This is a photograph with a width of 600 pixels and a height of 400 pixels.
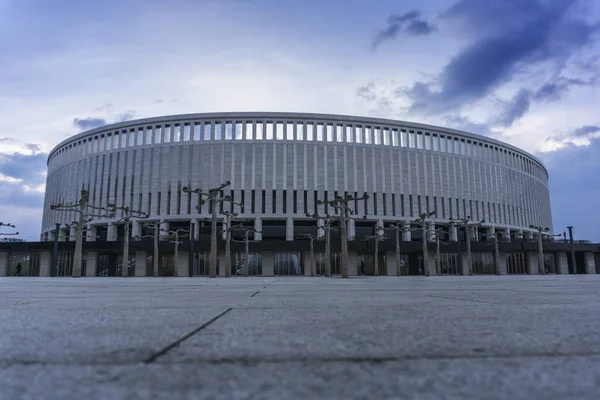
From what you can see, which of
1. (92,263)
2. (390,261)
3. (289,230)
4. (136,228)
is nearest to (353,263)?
(390,261)

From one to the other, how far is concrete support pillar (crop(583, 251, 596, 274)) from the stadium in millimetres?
525

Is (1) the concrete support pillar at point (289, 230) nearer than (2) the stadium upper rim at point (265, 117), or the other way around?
(1) the concrete support pillar at point (289, 230)

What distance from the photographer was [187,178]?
62.6m

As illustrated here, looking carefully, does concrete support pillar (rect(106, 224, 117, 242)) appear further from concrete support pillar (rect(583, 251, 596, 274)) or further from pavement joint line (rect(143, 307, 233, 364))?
concrete support pillar (rect(583, 251, 596, 274))

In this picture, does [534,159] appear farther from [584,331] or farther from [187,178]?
[584,331]

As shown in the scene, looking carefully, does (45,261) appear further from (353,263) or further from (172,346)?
(172,346)

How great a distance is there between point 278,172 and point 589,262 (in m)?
47.8

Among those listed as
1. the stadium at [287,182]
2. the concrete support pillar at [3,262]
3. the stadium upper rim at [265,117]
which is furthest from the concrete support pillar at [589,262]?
the concrete support pillar at [3,262]

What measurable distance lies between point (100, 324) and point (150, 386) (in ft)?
4.68

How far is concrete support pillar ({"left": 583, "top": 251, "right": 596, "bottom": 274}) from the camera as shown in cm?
6234

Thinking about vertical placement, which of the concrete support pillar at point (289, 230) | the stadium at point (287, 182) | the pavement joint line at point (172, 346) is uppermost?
the stadium at point (287, 182)

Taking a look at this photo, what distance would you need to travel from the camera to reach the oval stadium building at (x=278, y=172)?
61438 millimetres

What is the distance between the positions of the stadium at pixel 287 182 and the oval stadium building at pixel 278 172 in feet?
0.56

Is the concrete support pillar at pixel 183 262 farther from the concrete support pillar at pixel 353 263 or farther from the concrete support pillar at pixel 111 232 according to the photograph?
the concrete support pillar at pixel 353 263
